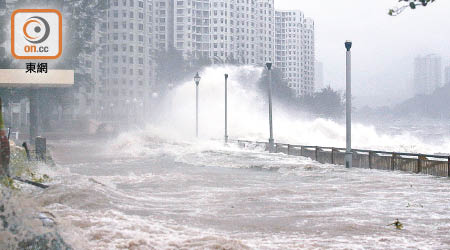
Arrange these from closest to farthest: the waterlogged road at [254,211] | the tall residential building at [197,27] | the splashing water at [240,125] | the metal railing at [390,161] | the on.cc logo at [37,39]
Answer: the waterlogged road at [254,211] → the on.cc logo at [37,39] → the metal railing at [390,161] → the splashing water at [240,125] → the tall residential building at [197,27]

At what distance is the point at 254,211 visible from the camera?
42.6 ft

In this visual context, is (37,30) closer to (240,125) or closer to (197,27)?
(240,125)

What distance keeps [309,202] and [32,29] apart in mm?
11762

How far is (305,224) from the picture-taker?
11.2 meters

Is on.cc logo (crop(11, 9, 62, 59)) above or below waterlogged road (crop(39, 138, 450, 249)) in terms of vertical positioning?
above

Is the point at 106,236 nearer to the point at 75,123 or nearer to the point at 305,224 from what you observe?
the point at 305,224

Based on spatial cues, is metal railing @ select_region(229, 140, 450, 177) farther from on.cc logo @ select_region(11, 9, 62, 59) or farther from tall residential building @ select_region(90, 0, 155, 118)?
tall residential building @ select_region(90, 0, 155, 118)

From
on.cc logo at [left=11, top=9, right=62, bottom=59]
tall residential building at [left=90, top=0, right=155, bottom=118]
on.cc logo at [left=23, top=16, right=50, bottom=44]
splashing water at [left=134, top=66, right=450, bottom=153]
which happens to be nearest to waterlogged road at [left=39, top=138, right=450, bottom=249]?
on.cc logo at [left=11, top=9, right=62, bottom=59]

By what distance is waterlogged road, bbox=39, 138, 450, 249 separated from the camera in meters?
9.36

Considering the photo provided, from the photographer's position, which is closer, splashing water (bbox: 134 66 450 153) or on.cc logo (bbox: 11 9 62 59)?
on.cc logo (bbox: 11 9 62 59)

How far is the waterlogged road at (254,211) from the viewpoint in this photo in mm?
9359

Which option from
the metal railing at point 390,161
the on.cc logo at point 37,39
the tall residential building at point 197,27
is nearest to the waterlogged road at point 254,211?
the metal railing at point 390,161

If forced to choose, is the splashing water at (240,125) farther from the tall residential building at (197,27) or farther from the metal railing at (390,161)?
the tall residential building at (197,27)

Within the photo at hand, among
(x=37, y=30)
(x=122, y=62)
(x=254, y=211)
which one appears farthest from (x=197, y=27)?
(x=254, y=211)
